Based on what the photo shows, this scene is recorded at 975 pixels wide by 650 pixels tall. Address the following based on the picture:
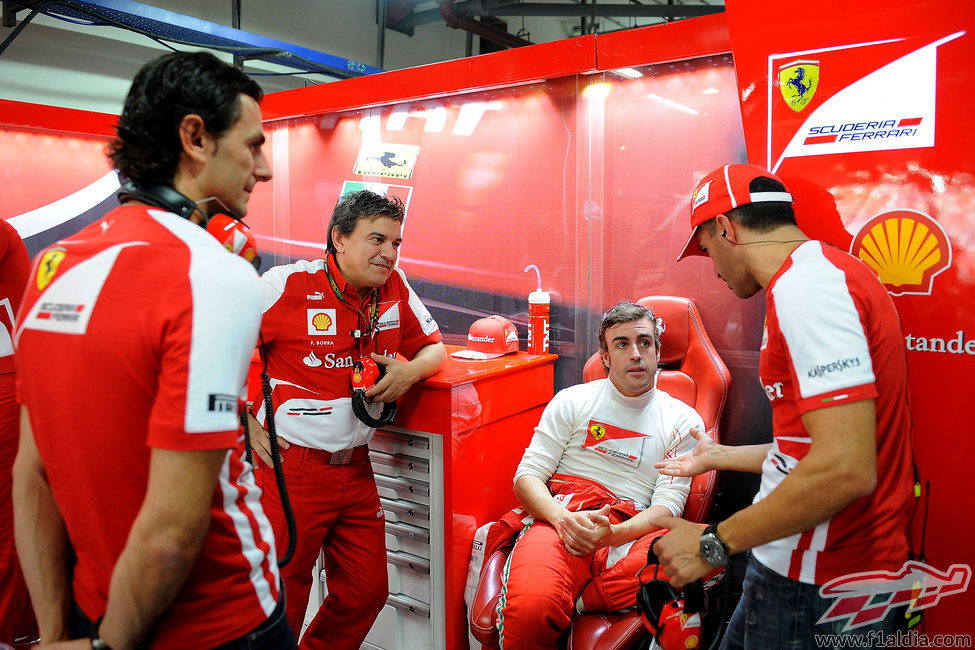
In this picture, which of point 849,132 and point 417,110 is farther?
point 417,110

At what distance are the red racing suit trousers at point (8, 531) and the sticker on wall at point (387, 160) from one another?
2385 millimetres

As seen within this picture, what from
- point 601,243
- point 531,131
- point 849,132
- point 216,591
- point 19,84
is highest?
point 19,84

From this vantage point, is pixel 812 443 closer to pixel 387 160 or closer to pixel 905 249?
pixel 905 249

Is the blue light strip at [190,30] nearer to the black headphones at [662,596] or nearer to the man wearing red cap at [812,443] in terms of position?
the man wearing red cap at [812,443]

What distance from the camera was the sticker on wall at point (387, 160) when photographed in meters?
4.30

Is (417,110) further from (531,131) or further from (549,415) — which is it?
(549,415)

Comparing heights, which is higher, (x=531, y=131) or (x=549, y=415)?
(x=531, y=131)

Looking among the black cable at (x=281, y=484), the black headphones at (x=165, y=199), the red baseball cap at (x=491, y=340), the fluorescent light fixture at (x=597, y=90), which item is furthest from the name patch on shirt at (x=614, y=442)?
the black headphones at (x=165, y=199)

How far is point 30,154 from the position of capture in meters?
4.94

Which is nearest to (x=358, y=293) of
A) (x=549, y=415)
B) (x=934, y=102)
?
(x=549, y=415)

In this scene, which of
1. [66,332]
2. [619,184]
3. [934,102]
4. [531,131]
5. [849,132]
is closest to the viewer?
[66,332]

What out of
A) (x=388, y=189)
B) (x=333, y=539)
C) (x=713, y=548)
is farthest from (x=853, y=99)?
(x=388, y=189)

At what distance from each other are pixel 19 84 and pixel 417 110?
331 centimetres

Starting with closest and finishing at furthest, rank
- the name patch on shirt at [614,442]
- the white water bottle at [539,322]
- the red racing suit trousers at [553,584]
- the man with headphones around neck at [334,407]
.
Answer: the red racing suit trousers at [553,584], the man with headphones around neck at [334,407], the name patch on shirt at [614,442], the white water bottle at [539,322]
